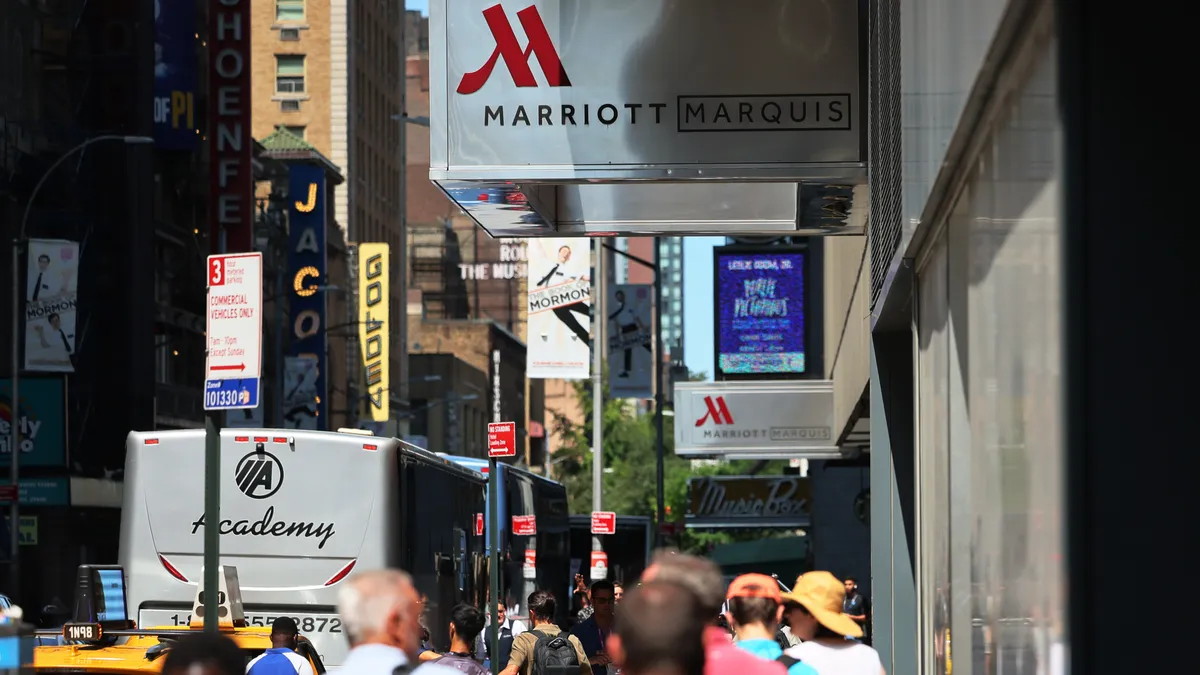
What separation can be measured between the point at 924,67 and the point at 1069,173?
9.29ft

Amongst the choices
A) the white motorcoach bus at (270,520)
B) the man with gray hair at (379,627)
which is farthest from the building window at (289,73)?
the man with gray hair at (379,627)

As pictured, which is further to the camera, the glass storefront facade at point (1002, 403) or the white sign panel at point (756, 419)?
the white sign panel at point (756, 419)

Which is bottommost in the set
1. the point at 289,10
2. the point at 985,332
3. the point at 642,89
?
the point at 985,332

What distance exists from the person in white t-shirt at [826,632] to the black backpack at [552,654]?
16.1 feet

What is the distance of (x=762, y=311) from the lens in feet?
126

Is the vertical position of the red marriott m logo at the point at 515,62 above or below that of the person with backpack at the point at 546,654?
above

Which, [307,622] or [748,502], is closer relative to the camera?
[307,622]

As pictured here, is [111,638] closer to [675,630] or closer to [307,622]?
[307,622]

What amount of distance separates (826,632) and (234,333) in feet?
15.3

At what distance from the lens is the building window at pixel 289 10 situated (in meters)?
89.9

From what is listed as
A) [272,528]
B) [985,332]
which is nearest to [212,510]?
[985,332]

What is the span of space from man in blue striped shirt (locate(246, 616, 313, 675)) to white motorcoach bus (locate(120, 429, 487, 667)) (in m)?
5.52

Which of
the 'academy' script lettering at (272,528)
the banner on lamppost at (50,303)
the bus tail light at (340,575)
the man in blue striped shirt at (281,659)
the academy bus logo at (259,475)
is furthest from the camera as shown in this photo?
the banner on lamppost at (50,303)

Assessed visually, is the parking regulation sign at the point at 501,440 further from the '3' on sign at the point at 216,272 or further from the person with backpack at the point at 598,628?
the '3' on sign at the point at 216,272
